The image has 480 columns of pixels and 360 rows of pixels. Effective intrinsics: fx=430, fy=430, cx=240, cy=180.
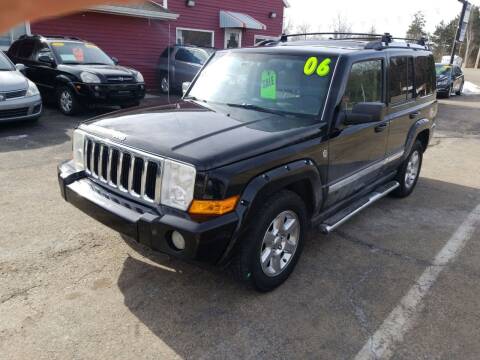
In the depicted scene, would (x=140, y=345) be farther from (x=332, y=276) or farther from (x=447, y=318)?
(x=447, y=318)

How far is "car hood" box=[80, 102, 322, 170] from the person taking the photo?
2828 mm

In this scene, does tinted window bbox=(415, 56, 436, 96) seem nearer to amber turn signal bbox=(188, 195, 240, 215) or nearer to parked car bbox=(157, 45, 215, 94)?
amber turn signal bbox=(188, 195, 240, 215)

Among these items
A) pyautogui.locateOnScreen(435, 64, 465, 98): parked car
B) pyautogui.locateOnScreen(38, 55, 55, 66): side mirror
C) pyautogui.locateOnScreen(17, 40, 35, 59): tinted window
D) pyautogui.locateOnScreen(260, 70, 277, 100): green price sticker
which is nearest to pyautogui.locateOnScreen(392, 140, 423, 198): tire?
pyautogui.locateOnScreen(260, 70, 277, 100): green price sticker

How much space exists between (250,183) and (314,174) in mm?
763

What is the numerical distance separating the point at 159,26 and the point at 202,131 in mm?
13797

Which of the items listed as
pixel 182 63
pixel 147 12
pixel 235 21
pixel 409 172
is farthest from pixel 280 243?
pixel 235 21

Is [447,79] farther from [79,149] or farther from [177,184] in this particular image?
[177,184]

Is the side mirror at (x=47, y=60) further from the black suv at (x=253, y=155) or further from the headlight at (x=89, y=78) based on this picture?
the black suv at (x=253, y=155)

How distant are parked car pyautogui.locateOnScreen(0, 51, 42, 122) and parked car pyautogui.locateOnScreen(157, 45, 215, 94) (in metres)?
5.40

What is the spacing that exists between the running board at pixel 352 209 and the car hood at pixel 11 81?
21.9 ft

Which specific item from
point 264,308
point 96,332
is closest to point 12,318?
point 96,332

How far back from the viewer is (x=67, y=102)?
32.0 ft

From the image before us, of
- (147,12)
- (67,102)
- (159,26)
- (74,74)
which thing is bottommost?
(67,102)

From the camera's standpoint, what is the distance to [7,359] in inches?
100
